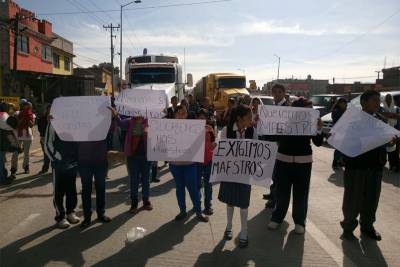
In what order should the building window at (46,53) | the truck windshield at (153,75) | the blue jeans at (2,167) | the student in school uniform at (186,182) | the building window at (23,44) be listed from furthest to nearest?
the building window at (46,53) → the building window at (23,44) → the truck windshield at (153,75) → the blue jeans at (2,167) → the student in school uniform at (186,182)

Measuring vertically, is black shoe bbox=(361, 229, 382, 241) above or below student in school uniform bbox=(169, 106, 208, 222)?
below

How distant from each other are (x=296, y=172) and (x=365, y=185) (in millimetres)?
892

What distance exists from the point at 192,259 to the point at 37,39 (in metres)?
36.0

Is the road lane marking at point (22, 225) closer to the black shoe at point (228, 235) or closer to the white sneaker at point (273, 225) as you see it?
the black shoe at point (228, 235)

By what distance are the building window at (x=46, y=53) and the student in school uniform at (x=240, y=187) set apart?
36443 millimetres

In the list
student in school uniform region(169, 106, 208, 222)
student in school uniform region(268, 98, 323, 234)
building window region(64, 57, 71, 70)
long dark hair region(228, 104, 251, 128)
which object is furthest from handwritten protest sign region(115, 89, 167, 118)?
building window region(64, 57, 71, 70)

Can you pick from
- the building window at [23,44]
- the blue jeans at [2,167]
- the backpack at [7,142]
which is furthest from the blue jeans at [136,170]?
the building window at [23,44]

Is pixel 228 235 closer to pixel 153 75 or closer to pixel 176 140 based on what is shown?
pixel 176 140

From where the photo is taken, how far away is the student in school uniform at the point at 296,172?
5422 mm

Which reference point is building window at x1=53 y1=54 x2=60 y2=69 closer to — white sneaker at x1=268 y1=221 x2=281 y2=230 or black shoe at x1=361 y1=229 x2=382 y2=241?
white sneaker at x1=268 y1=221 x2=281 y2=230

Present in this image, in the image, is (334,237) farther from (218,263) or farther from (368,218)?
(218,263)

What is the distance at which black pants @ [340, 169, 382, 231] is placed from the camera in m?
5.24

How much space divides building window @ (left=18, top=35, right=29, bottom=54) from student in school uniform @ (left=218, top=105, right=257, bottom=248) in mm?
31090

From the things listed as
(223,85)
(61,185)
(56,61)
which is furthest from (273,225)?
(56,61)
